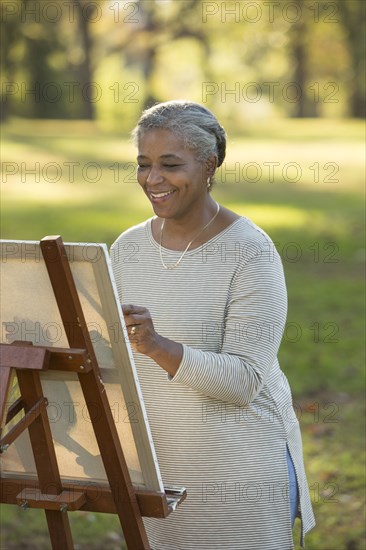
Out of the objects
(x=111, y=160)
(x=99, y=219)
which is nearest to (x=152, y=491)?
(x=99, y=219)

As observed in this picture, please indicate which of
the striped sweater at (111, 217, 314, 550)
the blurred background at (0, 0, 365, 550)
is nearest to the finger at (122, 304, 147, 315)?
the striped sweater at (111, 217, 314, 550)

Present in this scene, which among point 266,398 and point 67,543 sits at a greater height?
Result: point 266,398

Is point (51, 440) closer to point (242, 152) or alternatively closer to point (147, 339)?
point (147, 339)

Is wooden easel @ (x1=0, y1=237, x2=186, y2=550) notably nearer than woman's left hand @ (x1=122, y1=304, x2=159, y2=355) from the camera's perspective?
Yes

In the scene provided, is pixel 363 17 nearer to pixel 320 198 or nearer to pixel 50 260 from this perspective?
pixel 320 198

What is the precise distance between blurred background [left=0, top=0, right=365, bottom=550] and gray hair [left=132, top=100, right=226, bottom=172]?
3.34 feet

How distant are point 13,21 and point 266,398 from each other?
22584mm

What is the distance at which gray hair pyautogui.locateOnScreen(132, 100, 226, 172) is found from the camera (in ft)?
10.7

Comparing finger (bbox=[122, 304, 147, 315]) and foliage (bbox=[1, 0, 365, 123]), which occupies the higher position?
finger (bbox=[122, 304, 147, 315])

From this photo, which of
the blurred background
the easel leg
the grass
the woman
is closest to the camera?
the easel leg

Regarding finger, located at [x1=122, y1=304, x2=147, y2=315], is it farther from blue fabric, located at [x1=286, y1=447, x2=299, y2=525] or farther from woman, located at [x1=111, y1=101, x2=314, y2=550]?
blue fabric, located at [x1=286, y1=447, x2=299, y2=525]

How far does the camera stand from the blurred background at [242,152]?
22.8ft

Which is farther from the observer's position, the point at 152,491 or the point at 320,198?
the point at 320,198

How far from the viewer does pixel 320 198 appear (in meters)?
17.5
